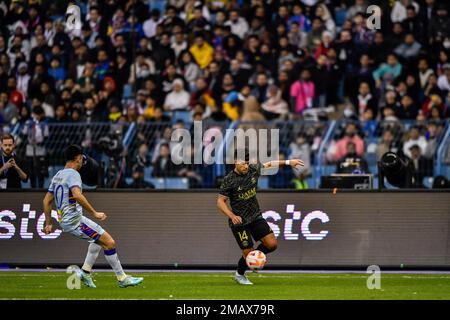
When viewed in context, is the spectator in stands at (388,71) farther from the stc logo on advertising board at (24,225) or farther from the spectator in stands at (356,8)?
the stc logo on advertising board at (24,225)

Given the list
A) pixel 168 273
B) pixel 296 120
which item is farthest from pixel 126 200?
pixel 296 120

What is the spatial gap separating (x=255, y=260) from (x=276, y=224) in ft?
9.85

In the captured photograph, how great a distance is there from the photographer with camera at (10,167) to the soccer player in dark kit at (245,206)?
4.55 m

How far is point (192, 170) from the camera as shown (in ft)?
69.1

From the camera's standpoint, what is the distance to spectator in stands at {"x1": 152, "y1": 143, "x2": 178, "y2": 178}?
20.9 meters

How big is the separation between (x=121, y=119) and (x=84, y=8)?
16.4 feet

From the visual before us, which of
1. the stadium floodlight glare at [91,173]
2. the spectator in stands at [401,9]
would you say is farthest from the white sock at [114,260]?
the spectator in stands at [401,9]

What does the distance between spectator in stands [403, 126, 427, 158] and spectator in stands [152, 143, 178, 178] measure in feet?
14.8

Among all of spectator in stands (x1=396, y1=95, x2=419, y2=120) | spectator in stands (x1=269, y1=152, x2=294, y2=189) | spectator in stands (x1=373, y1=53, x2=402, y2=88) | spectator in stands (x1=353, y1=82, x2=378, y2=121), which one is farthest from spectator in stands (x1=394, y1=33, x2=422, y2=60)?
spectator in stands (x1=269, y1=152, x2=294, y2=189)

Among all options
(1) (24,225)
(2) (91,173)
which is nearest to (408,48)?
(2) (91,173)

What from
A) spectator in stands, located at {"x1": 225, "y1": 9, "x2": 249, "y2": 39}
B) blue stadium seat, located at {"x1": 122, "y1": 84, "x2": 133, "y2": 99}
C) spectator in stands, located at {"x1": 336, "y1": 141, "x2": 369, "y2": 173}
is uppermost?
spectator in stands, located at {"x1": 225, "y1": 9, "x2": 249, "y2": 39}

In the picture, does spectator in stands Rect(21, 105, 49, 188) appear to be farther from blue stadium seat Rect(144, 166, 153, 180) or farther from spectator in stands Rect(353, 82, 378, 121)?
spectator in stands Rect(353, 82, 378, 121)

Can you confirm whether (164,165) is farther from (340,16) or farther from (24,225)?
(340,16)

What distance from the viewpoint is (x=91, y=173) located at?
64.3 feet
